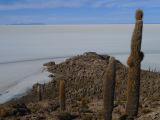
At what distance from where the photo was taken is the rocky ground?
25.9 m

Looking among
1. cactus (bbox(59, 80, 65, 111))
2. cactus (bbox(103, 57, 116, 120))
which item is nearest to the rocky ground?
cactus (bbox(59, 80, 65, 111))

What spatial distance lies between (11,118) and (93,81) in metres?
14.5

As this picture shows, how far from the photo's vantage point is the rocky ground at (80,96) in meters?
25.9

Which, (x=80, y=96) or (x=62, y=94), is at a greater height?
(x=62, y=94)

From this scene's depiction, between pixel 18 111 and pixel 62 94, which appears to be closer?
pixel 62 94

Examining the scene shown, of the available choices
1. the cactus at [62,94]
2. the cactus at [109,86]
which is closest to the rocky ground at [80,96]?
the cactus at [62,94]

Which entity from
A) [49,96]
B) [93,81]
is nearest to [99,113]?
[49,96]

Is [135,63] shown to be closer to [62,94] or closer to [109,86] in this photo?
[109,86]

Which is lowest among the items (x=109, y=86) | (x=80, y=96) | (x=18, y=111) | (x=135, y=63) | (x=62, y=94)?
(x=80, y=96)

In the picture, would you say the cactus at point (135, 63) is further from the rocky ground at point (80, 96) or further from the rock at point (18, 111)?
the rock at point (18, 111)

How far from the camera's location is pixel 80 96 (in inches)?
1428

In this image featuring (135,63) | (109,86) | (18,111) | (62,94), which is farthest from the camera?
(18,111)

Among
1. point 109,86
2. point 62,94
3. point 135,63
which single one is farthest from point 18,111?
point 135,63

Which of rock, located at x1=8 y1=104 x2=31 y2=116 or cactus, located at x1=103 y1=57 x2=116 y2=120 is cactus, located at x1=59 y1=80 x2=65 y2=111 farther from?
cactus, located at x1=103 y1=57 x2=116 y2=120
